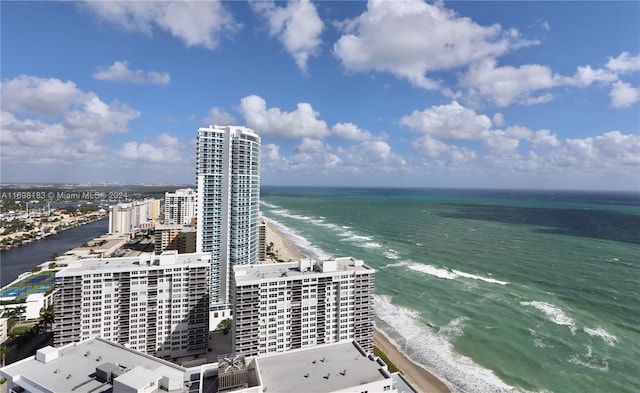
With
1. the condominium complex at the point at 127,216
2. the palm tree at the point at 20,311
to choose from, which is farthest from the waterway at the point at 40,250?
the palm tree at the point at 20,311

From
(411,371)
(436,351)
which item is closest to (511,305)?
(436,351)

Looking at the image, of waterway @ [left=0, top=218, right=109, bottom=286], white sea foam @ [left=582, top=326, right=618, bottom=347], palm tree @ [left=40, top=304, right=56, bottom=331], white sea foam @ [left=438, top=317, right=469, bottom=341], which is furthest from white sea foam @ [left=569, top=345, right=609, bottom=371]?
waterway @ [left=0, top=218, right=109, bottom=286]

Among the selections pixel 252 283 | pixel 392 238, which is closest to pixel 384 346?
pixel 252 283

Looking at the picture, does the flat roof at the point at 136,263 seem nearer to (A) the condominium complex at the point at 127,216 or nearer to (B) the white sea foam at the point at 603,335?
(B) the white sea foam at the point at 603,335

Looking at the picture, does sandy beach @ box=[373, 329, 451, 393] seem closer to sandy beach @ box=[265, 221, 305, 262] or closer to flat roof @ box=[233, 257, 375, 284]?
flat roof @ box=[233, 257, 375, 284]

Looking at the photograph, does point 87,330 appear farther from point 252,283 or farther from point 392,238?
point 392,238

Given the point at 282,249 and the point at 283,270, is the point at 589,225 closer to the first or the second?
the point at 282,249
